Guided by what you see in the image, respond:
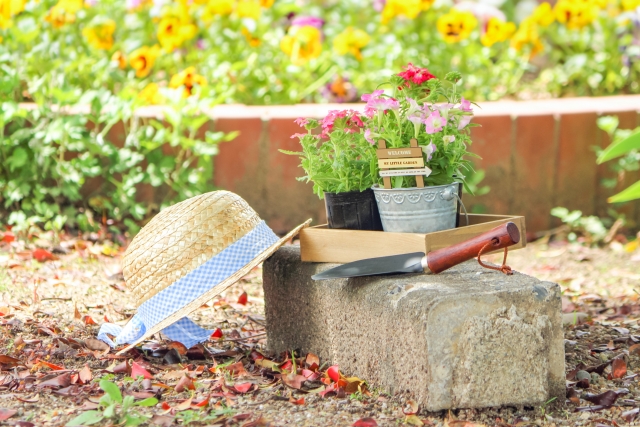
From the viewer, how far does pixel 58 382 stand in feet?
6.96

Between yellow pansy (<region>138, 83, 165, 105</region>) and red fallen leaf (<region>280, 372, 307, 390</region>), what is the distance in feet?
7.33

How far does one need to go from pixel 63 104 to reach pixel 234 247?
1667 millimetres

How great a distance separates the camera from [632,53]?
4613 millimetres

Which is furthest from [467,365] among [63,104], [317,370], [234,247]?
[63,104]

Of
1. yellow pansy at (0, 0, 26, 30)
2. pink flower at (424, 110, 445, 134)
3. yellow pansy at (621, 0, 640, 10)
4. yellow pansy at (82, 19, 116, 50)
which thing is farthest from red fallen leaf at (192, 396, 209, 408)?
yellow pansy at (621, 0, 640, 10)

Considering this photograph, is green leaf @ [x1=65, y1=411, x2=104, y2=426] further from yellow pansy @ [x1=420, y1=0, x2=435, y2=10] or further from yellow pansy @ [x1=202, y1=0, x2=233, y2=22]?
yellow pansy @ [x1=420, y1=0, x2=435, y2=10]

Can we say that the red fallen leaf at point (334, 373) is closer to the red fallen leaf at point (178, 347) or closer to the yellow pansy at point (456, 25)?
the red fallen leaf at point (178, 347)

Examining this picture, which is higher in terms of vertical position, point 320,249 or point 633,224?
point 320,249

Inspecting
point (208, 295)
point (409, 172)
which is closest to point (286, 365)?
point (208, 295)

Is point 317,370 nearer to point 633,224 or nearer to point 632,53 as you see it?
point 633,224

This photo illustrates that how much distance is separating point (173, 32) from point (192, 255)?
2.41 meters

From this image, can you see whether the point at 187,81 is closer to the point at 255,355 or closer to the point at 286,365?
the point at 255,355

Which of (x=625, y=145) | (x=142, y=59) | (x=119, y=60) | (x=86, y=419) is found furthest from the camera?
(x=119, y=60)

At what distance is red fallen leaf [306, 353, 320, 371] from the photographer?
228 centimetres
